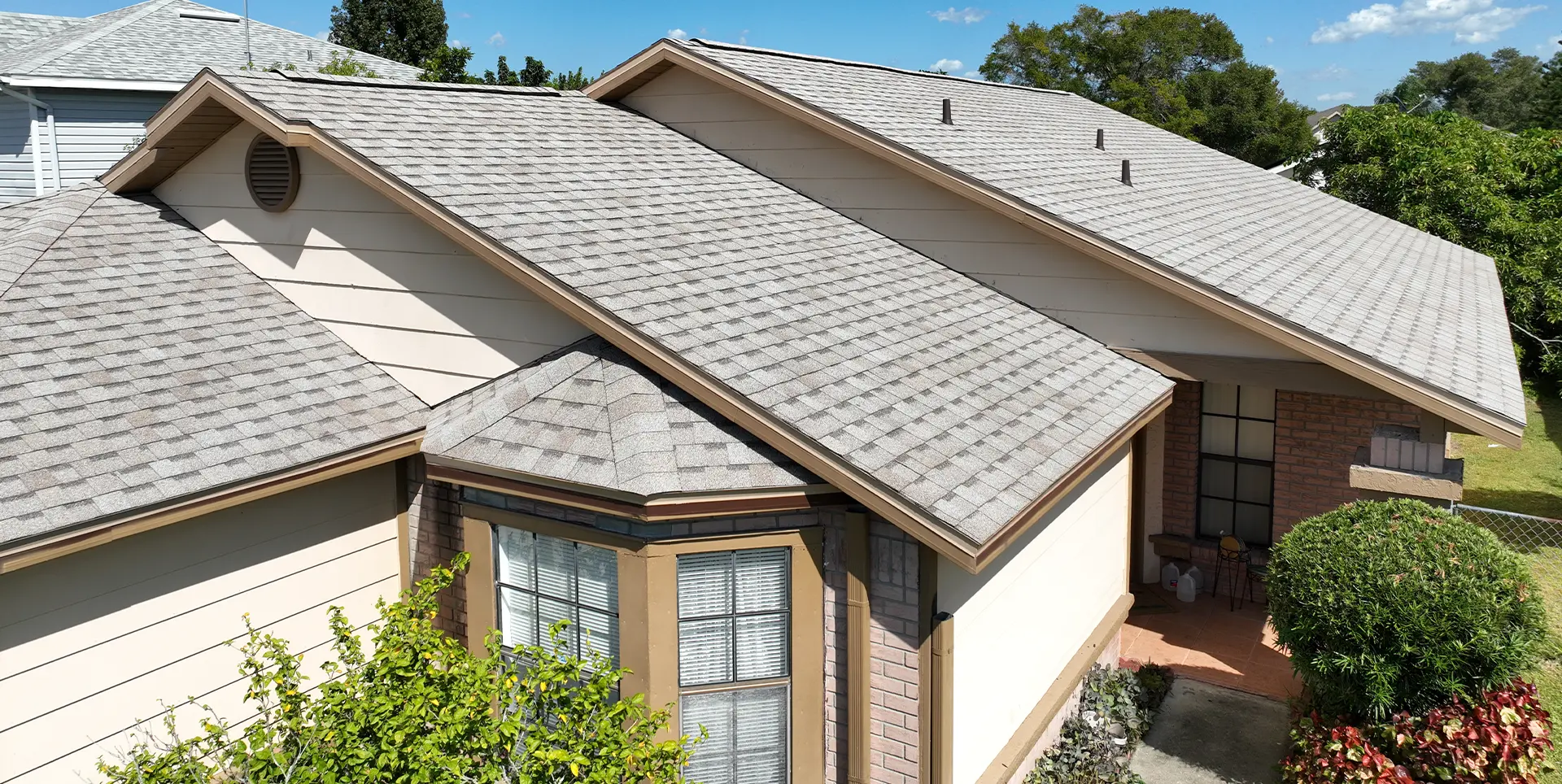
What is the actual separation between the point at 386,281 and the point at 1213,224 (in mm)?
8517

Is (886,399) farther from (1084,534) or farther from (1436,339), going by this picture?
(1436,339)

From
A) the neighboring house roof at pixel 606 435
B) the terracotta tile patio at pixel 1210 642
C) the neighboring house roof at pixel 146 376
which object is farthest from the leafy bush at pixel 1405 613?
the neighboring house roof at pixel 146 376

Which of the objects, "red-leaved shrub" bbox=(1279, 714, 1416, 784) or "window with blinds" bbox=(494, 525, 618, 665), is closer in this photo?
"window with blinds" bbox=(494, 525, 618, 665)

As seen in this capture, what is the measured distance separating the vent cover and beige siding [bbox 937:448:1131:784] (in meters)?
5.55

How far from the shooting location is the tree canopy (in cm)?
5200

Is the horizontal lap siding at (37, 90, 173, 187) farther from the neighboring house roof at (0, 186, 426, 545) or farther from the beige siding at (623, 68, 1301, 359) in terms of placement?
the beige siding at (623, 68, 1301, 359)

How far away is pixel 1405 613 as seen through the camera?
279 inches

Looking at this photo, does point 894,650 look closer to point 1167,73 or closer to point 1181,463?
point 1181,463

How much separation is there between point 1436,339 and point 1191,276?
2757 millimetres

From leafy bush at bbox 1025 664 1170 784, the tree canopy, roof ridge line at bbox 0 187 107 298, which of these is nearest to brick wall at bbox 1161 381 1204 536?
leafy bush at bbox 1025 664 1170 784

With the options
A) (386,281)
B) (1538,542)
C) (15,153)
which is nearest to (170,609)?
(386,281)

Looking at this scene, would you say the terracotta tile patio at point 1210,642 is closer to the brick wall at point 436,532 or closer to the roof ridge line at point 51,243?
the brick wall at point 436,532

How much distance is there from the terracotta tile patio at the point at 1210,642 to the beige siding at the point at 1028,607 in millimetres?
1171

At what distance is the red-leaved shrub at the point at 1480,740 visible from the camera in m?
7.02
